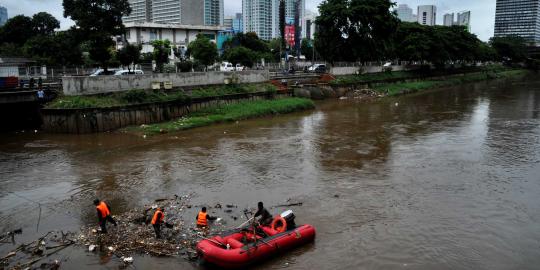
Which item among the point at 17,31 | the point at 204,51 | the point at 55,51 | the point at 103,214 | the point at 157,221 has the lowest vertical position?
the point at 157,221

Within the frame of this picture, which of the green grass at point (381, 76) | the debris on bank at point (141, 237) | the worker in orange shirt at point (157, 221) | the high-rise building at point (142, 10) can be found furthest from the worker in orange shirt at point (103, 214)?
the high-rise building at point (142, 10)

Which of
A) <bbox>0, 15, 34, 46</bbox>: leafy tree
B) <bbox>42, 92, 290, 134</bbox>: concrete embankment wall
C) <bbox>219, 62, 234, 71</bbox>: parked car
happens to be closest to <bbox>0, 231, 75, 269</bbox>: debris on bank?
<bbox>42, 92, 290, 134</bbox>: concrete embankment wall

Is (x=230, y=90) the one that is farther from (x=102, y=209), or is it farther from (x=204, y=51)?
(x=102, y=209)

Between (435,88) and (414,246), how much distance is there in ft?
209

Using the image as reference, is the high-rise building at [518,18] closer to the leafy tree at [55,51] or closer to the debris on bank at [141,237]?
the leafy tree at [55,51]

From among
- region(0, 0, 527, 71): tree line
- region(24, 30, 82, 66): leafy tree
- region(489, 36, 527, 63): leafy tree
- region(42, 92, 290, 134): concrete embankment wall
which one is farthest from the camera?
region(489, 36, 527, 63): leafy tree

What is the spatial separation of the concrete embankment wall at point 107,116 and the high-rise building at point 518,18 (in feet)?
582

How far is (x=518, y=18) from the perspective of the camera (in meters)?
181

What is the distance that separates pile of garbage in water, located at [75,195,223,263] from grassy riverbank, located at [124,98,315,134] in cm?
1635

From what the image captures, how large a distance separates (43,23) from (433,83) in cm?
6779

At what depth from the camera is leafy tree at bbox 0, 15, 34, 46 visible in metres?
75.6

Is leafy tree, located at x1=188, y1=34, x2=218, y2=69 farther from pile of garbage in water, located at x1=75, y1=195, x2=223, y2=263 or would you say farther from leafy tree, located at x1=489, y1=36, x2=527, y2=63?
leafy tree, located at x1=489, y1=36, x2=527, y2=63

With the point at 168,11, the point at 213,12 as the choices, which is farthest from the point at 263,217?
the point at 213,12

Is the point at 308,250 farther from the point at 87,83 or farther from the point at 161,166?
the point at 87,83
